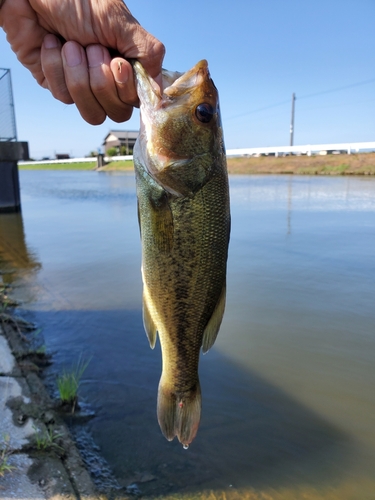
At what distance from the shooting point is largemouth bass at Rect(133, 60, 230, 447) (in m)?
2.13

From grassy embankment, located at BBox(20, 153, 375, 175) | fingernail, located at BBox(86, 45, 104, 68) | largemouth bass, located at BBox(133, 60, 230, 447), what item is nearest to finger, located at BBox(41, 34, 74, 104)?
fingernail, located at BBox(86, 45, 104, 68)

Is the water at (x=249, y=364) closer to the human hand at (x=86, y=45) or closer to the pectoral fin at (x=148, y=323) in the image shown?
the pectoral fin at (x=148, y=323)

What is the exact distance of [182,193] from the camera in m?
2.13

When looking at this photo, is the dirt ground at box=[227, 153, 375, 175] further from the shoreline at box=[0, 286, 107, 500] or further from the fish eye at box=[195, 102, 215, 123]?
the fish eye at box=[195, 102, 215, 123]

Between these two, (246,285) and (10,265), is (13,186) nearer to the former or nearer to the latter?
(10,265)

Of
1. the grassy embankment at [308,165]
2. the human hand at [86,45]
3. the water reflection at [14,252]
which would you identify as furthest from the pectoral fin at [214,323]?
the grassy embankment at [308,165]

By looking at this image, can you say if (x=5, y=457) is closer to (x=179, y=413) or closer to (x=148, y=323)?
(x=179, y=413)

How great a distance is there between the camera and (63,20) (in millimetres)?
2053

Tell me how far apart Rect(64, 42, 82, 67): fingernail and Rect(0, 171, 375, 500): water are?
3.49m

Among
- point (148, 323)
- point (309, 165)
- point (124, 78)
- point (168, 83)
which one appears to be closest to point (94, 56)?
point (124, 78)

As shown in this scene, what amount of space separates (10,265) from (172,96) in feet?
35.1

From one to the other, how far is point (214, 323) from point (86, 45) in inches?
64.4

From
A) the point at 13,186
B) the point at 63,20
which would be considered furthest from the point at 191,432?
the point at 13,186

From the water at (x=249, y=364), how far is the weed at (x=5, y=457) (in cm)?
109
